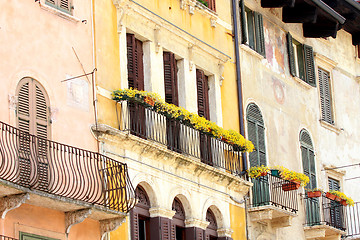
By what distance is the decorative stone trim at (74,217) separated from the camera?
19419mm

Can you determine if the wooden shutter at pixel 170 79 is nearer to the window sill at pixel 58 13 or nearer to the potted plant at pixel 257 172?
the potted plant at pixel 257 172

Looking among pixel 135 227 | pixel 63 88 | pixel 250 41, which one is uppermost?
pixel 250 41

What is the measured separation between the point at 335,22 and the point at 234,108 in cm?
583

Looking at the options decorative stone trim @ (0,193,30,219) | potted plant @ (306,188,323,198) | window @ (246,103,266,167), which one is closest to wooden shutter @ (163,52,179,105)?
window @ (246,103,266,167)

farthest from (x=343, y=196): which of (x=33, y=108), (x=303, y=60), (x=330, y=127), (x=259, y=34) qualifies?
(x=33, y=108)

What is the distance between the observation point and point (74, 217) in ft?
64.1

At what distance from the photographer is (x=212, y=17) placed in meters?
26.4

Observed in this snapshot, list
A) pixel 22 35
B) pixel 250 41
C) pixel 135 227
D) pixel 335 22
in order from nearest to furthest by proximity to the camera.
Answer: pixel 22 35 < pixel 135 227 < pixel 250 41 < pixel 335 22

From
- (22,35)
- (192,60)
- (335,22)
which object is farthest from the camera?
(335,22)

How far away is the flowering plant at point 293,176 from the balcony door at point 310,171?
1.70m

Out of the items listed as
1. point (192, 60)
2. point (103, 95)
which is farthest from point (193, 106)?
point (103, 95)

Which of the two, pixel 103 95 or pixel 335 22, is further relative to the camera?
pixel 335 22

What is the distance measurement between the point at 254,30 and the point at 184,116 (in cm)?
582

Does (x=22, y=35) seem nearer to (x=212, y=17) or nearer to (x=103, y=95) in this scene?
(x=103, y=95)
